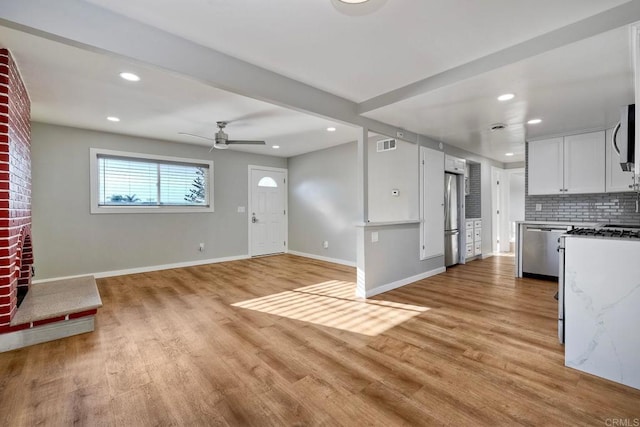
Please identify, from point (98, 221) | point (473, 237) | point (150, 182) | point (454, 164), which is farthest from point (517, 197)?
point (98, 221)

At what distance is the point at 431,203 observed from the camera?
4.91 meters

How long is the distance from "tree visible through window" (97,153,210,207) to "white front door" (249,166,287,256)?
114 centimetres

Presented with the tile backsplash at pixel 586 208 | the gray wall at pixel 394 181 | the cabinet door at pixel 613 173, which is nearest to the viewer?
the cabinet door at pixel 613 173

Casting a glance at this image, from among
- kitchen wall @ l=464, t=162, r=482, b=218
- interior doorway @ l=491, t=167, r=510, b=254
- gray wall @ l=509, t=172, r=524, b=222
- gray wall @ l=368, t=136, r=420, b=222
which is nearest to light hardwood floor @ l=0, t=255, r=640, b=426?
gray wall @ l=368, t=136, r=420, b=222

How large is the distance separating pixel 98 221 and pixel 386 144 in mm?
5161

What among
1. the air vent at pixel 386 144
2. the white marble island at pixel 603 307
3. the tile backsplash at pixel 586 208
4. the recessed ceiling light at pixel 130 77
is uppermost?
the recessed ceiling light at pixel 130 77

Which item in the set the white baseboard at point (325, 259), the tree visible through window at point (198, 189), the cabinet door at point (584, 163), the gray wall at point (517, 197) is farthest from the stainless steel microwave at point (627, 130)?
the gray wall at point (517, 197)

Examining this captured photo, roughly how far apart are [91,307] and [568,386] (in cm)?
395

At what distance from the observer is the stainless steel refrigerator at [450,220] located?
5.61m

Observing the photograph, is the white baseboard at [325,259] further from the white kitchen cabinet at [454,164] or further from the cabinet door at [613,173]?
the cabinet door at [613,173]

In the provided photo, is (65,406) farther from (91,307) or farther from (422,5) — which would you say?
(422,5)

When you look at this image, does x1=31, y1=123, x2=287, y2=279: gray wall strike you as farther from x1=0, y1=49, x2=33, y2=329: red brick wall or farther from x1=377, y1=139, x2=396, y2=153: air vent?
x1=377, y1=139, x2=396, y2=153: air vent

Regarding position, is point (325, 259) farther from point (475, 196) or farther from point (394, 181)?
point (475, 196)

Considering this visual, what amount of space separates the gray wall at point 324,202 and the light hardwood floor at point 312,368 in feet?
8.05
